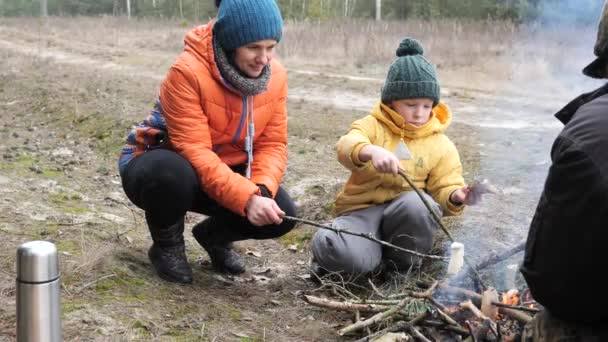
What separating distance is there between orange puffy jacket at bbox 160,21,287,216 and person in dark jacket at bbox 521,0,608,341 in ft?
4.97

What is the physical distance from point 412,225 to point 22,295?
5.85 feet

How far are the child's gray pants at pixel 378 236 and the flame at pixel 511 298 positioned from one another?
0.56m

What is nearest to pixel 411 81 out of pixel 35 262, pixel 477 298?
pixel 477 298

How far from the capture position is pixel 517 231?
3.80 m

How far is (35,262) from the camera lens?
1.99 metres

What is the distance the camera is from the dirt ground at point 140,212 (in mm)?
2848

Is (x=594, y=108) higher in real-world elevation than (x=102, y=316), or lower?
higher

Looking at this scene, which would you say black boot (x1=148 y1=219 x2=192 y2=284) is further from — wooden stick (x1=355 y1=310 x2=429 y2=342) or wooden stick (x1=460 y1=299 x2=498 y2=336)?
wooden stick (x1=460 y1=299 x2=498 y2=336)

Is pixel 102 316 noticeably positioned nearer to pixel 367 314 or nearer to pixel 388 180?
pixel 367 314

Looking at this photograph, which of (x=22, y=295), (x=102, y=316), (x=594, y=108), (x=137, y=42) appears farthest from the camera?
(x=137, y=42)

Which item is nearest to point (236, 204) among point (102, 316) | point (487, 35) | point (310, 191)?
point (102, 316)

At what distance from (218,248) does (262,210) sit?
0.62m

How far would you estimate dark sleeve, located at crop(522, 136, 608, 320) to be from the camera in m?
1.55

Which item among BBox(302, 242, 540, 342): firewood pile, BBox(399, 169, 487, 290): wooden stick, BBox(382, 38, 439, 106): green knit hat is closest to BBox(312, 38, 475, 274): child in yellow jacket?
BBox(382, 38, 439, 106): green knit hat
